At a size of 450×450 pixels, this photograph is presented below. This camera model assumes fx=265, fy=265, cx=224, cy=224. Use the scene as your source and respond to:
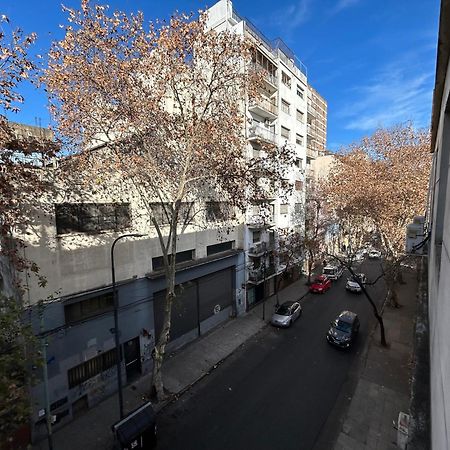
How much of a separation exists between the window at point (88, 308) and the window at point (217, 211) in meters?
7.61

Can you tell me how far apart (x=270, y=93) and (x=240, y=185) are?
14.9m

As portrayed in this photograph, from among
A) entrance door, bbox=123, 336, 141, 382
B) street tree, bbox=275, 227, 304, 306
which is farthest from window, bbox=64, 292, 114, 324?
street tree, bbox=275, 227, 304, 306

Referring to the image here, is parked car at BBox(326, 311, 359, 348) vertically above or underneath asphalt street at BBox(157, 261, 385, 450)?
above

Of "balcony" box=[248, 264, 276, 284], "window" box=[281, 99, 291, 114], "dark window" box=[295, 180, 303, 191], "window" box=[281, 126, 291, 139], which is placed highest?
"window" box=[281, 99, 291, 114]

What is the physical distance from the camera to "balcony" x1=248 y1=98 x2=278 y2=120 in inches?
771

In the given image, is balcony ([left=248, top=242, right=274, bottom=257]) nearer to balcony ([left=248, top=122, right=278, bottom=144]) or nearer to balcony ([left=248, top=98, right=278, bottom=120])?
balcony ([left=248, top=122, right=278, bottom=144])

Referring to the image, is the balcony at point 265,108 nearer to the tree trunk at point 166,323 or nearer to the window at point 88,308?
the tree trunk at point 166,323

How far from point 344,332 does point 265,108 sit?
55.1 feet

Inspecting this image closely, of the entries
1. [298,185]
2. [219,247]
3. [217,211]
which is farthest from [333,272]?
[217,211]

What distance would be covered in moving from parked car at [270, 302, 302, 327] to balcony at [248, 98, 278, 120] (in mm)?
14907

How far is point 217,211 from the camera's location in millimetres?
17500

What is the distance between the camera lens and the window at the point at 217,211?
16952 mm

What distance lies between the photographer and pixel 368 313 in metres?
Result: 20.4

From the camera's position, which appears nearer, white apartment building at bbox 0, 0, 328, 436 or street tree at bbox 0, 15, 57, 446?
street tree at bbox 0, 15, 57, 446
